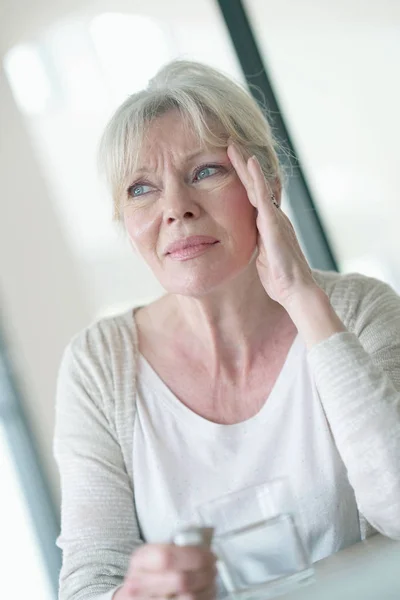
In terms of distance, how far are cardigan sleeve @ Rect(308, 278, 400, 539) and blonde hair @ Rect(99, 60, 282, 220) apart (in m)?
0.54

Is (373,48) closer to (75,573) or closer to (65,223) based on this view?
(65,223)

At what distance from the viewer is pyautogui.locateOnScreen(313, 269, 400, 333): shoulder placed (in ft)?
5.65

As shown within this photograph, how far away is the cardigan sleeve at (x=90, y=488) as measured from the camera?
1.52 m

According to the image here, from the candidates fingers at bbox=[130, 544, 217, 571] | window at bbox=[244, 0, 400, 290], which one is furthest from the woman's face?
window at bbox=[244, 0, 400, 290]

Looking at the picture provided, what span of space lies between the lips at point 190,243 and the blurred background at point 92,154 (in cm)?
206

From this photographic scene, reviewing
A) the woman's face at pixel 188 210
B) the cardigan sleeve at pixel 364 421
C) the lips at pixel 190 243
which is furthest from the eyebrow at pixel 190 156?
the cardigan sleeve at pixel 364 421

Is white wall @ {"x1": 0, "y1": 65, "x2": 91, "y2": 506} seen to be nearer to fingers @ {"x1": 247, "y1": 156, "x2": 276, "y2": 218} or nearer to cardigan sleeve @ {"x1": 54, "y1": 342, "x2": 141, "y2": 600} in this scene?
cardigan sleeve @ {"x1": 54, "y1": 342, "x2": 141, "y2": 600}

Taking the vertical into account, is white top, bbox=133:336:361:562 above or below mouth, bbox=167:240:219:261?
below

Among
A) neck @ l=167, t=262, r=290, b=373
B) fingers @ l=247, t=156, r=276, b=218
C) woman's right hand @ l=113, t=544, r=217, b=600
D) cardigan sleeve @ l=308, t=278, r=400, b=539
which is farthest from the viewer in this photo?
neck @ l=167, t=262, r=290, b=373

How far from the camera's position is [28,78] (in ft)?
14.7

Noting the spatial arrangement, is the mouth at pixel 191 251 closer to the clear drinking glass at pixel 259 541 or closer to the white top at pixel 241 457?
the white top at pixel 241 457

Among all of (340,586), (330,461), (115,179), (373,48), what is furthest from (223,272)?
(373,48)

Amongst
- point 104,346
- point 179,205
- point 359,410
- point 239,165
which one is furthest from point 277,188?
point 359,410

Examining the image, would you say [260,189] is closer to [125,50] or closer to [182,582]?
[182,582]
